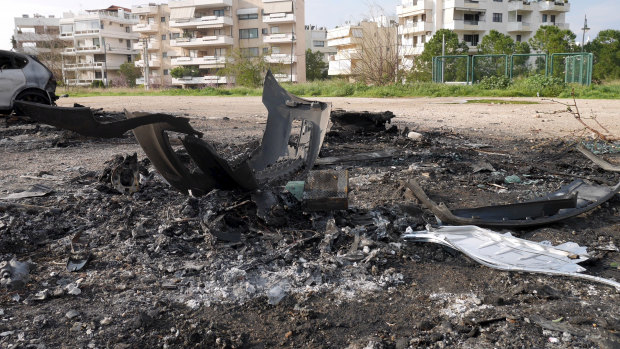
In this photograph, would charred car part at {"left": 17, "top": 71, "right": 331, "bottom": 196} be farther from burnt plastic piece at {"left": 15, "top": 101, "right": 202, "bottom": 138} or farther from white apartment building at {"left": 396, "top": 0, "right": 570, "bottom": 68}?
white apartment building at {"left": 396, "top": 0, "right": 570, "bottom": 68}

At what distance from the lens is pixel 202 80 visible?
2411 inches

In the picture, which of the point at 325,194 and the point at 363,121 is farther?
the point at 363,121

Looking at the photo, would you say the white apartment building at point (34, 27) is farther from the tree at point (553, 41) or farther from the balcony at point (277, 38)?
the tree at point (553, 41)

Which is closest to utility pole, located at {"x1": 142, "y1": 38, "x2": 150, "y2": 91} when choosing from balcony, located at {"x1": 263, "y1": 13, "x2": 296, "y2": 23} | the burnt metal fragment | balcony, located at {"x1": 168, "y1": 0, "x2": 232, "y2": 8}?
balcony, located at {"x1": 168, "y1": 0, "x2": 232, "y2": 8}

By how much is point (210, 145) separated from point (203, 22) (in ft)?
209

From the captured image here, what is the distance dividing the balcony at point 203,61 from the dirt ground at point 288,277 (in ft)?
193

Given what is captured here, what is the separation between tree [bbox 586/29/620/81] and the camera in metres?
41.6

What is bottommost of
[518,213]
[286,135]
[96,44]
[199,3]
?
[518,213]

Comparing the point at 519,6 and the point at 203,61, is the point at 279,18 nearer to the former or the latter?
the point at 203,61

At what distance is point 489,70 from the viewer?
28.4 m

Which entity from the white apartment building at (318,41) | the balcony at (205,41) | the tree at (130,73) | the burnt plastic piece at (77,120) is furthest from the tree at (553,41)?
the tree at (130,73)

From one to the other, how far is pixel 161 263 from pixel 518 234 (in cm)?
265

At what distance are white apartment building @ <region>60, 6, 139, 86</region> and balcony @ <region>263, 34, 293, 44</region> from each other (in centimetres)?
2550

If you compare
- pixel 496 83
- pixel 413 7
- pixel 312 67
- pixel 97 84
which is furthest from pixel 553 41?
pixel 97 84
